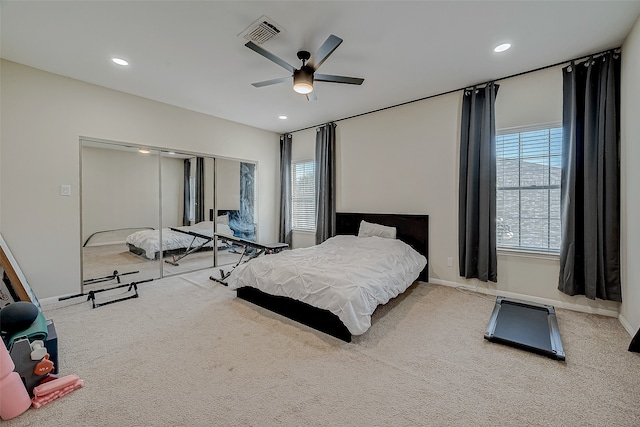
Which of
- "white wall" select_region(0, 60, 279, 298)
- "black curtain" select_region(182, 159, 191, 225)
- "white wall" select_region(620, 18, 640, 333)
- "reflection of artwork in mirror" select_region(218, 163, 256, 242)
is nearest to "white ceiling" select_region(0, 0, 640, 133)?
"white wall" select_region(0, 60, 279, 298)

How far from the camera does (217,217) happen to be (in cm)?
496

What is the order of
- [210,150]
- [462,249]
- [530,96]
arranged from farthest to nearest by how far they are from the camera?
[210,150] < [462,249] < [530,96]

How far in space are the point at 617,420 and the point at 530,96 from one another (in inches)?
126

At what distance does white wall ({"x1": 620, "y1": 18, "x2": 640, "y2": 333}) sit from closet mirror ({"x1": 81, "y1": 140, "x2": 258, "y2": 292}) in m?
5.26

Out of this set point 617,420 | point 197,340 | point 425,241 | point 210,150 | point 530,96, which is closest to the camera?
point 617,420

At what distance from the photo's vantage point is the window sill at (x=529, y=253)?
306 cm

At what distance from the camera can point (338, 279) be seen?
95.5 inches

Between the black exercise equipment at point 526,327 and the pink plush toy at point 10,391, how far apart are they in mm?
3297

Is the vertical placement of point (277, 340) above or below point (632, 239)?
below

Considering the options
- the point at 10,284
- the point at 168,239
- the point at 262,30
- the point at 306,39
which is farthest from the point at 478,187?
the point at 10,284

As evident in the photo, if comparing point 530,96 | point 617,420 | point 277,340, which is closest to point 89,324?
point 277,340

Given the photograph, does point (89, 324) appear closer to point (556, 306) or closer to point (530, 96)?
point (556, 306)

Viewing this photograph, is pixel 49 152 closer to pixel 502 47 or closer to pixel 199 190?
pixel 199 190

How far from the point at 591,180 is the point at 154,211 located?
5595mm
